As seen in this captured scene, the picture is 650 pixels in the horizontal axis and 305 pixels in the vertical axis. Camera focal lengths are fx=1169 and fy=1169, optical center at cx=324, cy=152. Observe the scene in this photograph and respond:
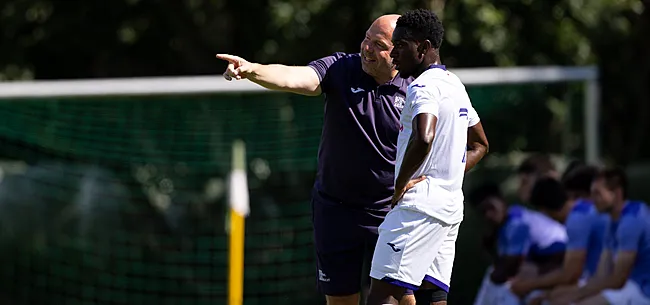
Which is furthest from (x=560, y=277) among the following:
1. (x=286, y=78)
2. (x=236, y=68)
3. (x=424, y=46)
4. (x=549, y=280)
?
(x=236, y=68)

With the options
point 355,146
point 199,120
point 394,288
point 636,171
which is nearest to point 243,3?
point 199,120

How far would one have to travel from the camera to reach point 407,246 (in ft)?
17.4

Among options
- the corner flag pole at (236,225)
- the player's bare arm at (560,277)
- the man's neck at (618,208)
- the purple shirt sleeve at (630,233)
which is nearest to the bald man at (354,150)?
the corner flag pole at (236,225)

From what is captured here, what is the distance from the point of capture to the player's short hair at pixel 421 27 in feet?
17.5

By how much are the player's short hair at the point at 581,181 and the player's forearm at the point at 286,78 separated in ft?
12.7

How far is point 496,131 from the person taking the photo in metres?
12.0

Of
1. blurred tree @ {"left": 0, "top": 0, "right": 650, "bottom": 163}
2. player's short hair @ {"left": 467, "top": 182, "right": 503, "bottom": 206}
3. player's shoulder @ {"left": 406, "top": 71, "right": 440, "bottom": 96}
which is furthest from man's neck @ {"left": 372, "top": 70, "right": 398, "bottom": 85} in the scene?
blurred tree @ {"left": 0, "top": 0, "right": 650, "bottom": 163}

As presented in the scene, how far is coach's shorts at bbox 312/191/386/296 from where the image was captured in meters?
6.15

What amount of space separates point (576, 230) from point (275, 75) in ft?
13.2

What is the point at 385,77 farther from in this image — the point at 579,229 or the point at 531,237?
the point at 531,237

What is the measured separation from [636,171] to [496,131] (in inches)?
74.5

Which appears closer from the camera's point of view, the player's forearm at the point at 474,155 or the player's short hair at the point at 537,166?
the player's forearm at the point at 474,155

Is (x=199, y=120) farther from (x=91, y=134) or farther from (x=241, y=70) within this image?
(x=241, y=70)

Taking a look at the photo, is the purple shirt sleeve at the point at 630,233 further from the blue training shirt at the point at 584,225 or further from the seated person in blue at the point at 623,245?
the blue training shirt at the point at 584,225
